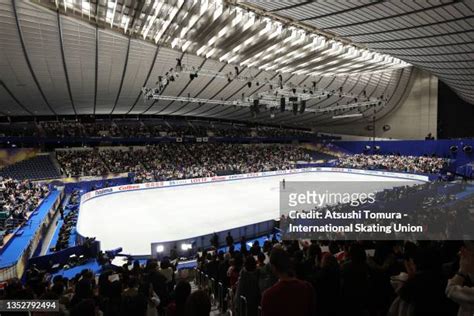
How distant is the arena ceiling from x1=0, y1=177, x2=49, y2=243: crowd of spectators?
27.7 feet

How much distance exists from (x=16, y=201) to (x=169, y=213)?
860 cm

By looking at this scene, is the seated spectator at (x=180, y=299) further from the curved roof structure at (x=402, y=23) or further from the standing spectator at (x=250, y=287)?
the curved roof structure at (x=402, y=23)

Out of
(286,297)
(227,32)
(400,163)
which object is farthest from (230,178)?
(286,297)

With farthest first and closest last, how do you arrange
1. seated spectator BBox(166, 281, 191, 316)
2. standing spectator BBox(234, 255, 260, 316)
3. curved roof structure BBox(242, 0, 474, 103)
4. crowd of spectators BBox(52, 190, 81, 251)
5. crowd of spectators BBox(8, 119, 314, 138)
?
crowd of spectators BBox(8, 119, 314, 138), crowd of spectators BBox(52, 190, 81, 251), curved roof structure BBox(242, 0, 474, 103), standing spectator BBox(234, 255, 260, 316), seated spectator BBox(166, 281, 191, 316)

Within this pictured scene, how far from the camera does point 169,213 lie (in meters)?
20.3

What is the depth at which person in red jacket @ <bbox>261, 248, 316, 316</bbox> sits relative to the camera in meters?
2.47

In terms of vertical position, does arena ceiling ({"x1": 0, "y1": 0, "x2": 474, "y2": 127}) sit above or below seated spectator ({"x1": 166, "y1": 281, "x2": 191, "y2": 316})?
above

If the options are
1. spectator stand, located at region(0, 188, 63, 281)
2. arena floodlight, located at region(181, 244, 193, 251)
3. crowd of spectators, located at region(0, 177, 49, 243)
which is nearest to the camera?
spectator stand, located at region(0, 188, 63, 281)

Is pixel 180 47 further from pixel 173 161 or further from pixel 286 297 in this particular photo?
pixel 286 297

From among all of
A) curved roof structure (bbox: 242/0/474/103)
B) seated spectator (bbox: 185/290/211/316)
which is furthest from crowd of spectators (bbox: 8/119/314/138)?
seated spectator (bbox: 185/290/211/316)

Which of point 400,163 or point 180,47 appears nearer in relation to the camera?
point 180,47

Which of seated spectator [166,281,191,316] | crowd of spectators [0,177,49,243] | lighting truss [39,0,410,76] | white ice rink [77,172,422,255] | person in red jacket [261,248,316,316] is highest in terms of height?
lighting truss [39,0,410,76]

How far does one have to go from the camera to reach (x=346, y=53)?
2761 cm

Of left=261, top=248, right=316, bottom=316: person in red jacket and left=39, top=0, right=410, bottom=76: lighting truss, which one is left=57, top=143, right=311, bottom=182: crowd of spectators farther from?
left=261, top=248, right=316, bottom=316: person in red jacket
